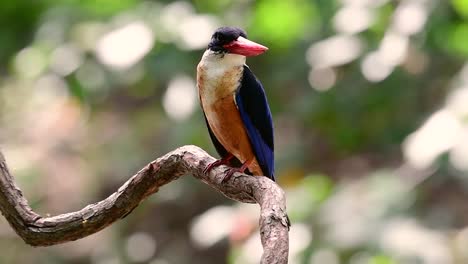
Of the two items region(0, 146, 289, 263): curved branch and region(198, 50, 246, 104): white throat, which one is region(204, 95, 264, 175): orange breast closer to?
region(198, 50, 246, 104): white throat

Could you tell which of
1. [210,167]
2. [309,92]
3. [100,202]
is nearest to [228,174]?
[210,167]

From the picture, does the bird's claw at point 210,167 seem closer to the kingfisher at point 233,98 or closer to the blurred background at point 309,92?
the kingfisher at point 233,98

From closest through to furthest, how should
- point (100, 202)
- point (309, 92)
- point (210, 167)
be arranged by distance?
point (100, 202)
point (210, 167)
point (309, 92)

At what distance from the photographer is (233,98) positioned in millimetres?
2783

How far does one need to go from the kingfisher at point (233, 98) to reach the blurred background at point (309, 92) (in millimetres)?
567

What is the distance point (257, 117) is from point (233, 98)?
12 cm

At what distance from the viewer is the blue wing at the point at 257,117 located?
2.79m

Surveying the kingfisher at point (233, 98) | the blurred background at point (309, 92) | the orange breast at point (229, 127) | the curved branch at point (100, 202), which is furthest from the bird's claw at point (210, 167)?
the blurred background at point (309, 92)

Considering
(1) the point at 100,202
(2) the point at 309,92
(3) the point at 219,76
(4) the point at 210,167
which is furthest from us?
(2) the point at 309,92

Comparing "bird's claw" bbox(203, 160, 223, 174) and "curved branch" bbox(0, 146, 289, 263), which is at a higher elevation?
"bird's claw" bbox(203, 160, 223, 174)

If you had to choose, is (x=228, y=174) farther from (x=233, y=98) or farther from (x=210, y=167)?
(x=233, y=98)

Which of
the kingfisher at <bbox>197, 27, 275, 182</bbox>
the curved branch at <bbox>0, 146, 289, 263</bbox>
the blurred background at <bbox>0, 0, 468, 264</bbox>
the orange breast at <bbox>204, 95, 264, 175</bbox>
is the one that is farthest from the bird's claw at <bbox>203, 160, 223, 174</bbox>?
the blurred background at <bbox>0, 0, 468, 264</bbox>

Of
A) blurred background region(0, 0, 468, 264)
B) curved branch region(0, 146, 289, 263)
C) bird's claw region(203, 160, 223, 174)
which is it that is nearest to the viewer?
curved branch region(0, 146, 289, 263)

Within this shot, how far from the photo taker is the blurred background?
3.35 m
